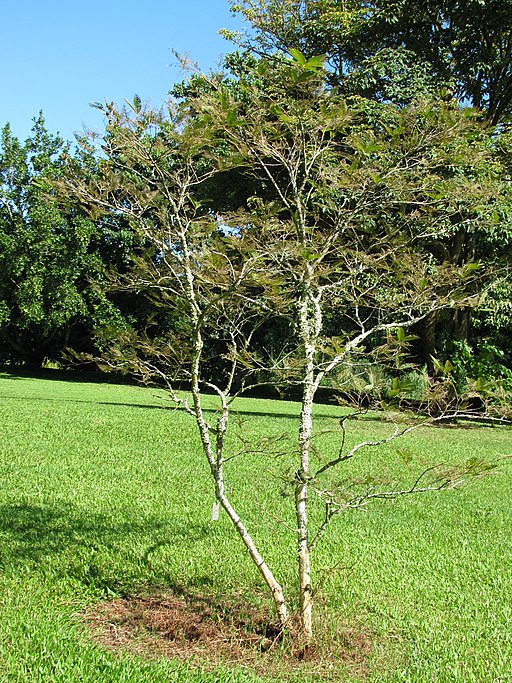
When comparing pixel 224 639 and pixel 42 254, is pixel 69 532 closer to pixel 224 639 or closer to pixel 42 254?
pixel 224 639

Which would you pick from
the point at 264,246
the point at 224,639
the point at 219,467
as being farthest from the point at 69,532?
the point at 264,246

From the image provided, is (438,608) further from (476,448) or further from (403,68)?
(403,68)

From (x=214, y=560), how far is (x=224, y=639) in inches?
51.9

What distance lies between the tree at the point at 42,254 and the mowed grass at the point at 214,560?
15.2 meters

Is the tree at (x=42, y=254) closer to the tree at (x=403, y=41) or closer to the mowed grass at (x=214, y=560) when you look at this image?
the tree at (x=403, y=41)

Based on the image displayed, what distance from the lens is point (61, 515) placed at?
18.3 ft

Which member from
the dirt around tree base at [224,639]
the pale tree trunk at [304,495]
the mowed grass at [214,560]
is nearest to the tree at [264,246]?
the pale tree trunk at [304,495]

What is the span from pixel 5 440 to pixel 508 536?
670 cm

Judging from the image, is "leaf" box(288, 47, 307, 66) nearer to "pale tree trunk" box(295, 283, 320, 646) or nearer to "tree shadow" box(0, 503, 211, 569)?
"pale tree trunk" box(295, 283, 320, 646)

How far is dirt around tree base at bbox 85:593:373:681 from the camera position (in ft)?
10.2

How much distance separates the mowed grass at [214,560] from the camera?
3.18 metres

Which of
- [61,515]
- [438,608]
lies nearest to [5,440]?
[61,515]

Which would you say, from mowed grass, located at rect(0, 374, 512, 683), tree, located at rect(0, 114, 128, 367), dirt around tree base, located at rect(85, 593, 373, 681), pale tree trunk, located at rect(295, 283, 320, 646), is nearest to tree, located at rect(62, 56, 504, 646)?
pale tree trunk, located at rect(295, 283, 320, 646)

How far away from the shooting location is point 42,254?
24172 mm
